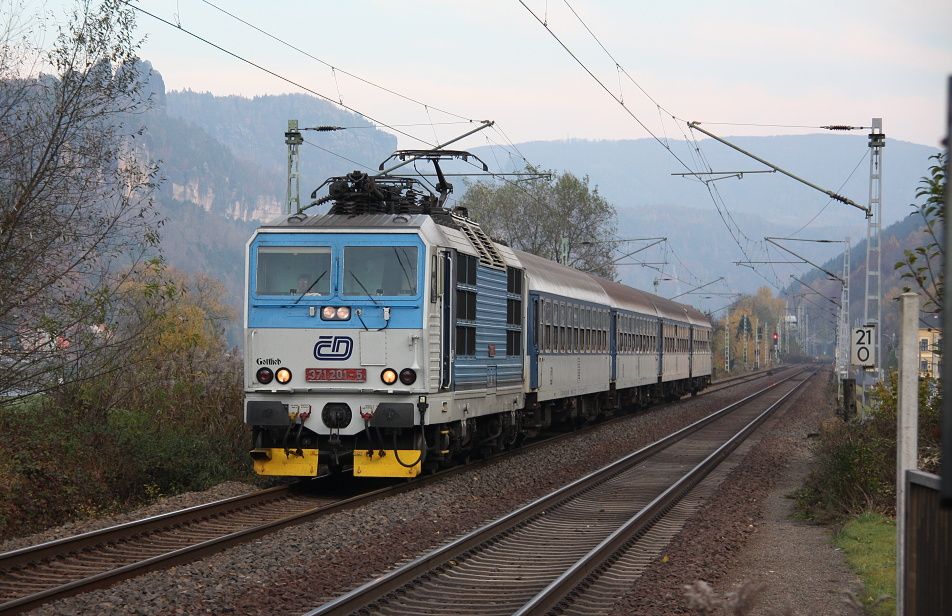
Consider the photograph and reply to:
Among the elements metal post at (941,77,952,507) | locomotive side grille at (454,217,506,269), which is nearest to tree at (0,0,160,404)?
locomotive side grille at (454,217,506,269)

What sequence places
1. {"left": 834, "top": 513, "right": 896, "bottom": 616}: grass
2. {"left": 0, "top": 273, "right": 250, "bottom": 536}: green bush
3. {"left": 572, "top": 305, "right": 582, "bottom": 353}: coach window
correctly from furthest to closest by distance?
{"left": 572, "top": 305, "right": 582, "bottom": 353}: coach window < {"left": 0, "top": 273, "right": 250, "bottom": 536}: green bush < {"left": 834, "top": 513, "right": 896, "bottom": 616}: grass

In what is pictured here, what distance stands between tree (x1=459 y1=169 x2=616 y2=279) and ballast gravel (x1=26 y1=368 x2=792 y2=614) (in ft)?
160

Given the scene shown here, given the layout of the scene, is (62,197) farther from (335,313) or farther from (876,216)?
(876,216)

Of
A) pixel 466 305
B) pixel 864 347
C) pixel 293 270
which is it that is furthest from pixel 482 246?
pixel 864 347

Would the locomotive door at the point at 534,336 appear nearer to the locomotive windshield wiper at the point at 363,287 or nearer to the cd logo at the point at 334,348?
the locomotive windshield wiper at the point at 363,287

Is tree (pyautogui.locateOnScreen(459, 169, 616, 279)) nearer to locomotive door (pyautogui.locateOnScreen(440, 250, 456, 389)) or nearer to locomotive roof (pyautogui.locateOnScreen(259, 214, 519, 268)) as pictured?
locomotive roof (pyautogui.locateOnScreen(259, 214, 519, 268))

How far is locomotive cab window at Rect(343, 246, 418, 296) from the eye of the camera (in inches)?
558

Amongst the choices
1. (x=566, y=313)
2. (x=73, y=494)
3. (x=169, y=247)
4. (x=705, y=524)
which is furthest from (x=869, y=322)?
(x=169, y=247)

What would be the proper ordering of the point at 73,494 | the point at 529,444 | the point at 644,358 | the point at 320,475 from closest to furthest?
the point at 73,494, the point at 320,475, the point at 529,444, the point at 644,358

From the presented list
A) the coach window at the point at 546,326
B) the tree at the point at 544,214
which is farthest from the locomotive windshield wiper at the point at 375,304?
the tree at the point at 544,214

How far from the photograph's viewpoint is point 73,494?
13.9m

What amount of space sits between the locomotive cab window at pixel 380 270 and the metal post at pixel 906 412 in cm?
814

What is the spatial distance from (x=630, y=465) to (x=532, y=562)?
876cm

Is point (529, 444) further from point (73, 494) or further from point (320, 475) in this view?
point (73, 494)
